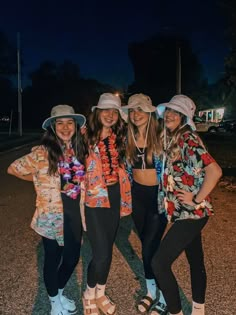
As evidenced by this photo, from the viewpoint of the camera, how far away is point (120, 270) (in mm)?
4312

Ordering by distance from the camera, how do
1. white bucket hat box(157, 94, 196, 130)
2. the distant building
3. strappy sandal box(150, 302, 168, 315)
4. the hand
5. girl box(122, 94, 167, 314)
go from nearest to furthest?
the hand < white bucket hat box(157, 94, 196, 130) < strappy sandal box(150, 302, 168, 315) < girl box(122, 94, 167, 314) < the distant building

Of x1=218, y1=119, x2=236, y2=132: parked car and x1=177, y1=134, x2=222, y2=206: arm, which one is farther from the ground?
x1=177, y1=134, x2=222, y2=206: arm

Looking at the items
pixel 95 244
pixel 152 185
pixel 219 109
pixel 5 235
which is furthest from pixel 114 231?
pixel 219 109

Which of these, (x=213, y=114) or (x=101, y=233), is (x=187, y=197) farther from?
(x=213, y=114)

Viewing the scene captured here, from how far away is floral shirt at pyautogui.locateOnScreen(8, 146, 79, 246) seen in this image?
125 inches

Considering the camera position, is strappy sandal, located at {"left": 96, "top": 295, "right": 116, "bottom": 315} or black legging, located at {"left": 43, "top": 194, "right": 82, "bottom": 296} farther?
strappy sandal, located at {"left": 96, "top": 295, "right": 116, "bottom": 315}

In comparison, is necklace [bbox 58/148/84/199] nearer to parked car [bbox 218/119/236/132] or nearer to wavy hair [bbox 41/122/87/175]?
wavy hair [bbox 41/122/87/175]

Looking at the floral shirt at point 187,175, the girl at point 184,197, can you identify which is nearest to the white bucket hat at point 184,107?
the girl at point 184,197

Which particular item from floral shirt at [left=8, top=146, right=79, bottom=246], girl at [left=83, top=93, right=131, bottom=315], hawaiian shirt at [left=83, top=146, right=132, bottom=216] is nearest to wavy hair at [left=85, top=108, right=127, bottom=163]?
girl at [left=83, top=93, right=131, bottom=315]

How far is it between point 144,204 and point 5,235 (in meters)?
2.97

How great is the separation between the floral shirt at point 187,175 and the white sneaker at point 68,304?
127 cm

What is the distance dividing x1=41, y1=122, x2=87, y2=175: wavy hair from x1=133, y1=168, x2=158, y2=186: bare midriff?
55 cm

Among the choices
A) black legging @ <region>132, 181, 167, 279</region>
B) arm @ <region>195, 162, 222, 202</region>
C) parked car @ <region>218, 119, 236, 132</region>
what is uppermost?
arm @ <region>195, 162, 222, 202</region>

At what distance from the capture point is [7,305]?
11.6ft
